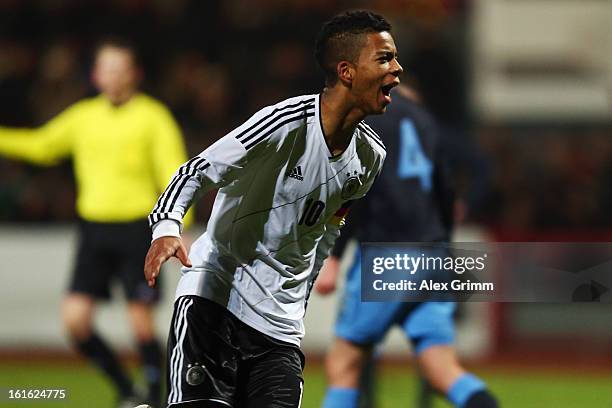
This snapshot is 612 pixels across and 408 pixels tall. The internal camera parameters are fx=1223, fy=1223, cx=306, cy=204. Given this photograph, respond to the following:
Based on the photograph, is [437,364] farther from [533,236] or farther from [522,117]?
[522,117]

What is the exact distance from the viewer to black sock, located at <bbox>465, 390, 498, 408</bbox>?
5.09 metres

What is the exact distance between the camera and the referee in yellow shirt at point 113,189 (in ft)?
23.7

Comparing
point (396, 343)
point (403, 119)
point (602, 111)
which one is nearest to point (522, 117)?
point (602, 111)

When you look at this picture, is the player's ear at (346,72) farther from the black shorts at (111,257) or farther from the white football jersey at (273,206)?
the black shorts at (111,257)

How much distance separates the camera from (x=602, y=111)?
1462 centimetres

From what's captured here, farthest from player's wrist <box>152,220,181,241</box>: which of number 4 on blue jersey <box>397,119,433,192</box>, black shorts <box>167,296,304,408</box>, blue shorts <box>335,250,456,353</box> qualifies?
number 4 on blue jersey <box>397,119,433,192</box>

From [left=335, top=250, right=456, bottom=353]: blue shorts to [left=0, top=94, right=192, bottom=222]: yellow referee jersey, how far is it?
7.01ft

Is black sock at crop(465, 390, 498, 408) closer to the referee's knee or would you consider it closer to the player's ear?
the player's ear

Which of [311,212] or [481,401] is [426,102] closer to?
[481,401]

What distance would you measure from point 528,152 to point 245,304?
984 centimetres

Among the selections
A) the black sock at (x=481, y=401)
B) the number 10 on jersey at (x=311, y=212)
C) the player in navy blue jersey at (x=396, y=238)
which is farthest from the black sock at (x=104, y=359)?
the number 10 on jersey at (x=311, y=212)

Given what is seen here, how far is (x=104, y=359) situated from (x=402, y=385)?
2707mm

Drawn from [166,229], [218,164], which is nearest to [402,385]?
[218,164]

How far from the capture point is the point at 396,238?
556cm
